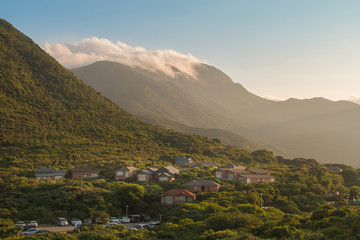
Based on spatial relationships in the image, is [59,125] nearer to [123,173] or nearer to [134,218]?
[123,173]

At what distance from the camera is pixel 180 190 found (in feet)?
165

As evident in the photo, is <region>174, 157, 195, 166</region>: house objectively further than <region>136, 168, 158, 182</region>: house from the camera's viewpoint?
Yes

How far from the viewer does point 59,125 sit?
3378 inches

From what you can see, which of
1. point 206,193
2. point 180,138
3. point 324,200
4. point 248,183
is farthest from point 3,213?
point 180,138

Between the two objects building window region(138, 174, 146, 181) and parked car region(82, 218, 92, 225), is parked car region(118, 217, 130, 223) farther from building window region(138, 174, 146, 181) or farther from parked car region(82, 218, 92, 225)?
building window region(138, 174, 146, 181)

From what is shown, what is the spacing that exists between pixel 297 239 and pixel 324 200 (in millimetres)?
36605

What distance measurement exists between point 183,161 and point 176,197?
31.6 meters

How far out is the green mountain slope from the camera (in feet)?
231

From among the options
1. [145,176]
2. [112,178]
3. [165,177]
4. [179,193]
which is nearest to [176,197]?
[179,193]

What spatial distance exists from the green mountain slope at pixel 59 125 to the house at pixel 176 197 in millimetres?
20519

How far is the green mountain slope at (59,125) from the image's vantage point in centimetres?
7050

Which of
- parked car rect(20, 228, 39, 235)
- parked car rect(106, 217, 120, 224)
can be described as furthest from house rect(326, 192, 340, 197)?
parked car rect(20, 228, 39, 235)

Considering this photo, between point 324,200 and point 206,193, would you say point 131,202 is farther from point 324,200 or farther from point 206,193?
point 324,200

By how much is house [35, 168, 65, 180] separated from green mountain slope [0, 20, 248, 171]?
4.87 metres
